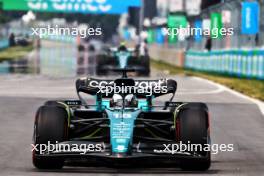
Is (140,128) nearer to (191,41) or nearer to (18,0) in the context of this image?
(18,0)

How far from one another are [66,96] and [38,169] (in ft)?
46.3

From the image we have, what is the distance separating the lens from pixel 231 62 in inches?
1558

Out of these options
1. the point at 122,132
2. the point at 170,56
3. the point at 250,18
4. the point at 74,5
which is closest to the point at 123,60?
the point at 250,18

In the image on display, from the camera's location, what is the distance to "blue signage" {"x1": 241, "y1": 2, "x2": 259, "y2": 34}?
3840cm

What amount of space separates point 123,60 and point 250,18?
5.34 m

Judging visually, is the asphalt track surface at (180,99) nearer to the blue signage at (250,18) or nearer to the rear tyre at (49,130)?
the rear tyre at (49,130)

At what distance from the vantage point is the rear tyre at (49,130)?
10720 millimetres

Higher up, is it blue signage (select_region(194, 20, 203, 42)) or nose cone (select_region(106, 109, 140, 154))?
nose cone (select_region(106, 109, 140, 154))

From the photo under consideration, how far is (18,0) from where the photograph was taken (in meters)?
56.5

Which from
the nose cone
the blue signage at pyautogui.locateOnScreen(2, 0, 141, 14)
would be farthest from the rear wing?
the blue signage at pyautogui.locateOnScreen(2, 0, 141, 14)

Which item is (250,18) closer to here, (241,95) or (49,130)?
(241,95)

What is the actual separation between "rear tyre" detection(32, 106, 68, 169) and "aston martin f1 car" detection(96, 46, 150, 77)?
2776cm

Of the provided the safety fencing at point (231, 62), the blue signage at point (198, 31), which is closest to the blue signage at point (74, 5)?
the blue signage at point (198, 31)

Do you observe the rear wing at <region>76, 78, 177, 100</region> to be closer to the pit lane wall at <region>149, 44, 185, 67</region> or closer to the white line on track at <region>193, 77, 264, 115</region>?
the white line on track at <region>193, 77, 264, 115</region>
